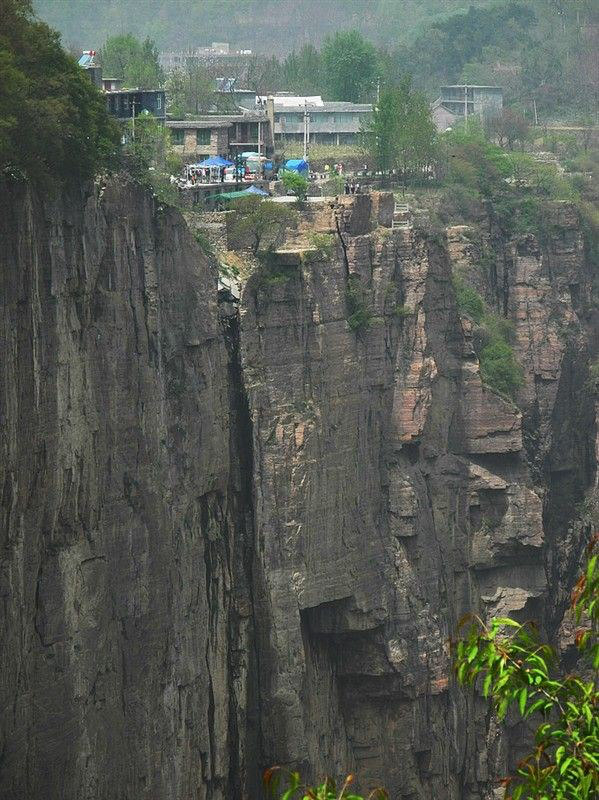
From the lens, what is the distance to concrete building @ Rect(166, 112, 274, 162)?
2566 inches

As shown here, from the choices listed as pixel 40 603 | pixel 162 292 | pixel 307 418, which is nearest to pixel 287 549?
pixel 307 418

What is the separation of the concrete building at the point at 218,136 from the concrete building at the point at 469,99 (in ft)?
136

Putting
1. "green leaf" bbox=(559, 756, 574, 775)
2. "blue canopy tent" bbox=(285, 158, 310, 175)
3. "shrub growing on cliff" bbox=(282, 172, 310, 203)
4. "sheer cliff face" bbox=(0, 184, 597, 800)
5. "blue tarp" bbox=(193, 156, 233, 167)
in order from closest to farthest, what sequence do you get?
"green leaf" bbox=(559, 756, 574, 775), "sheer cliff face" bbox=(0, 184, 597, 800), "shrub growing on cliff" bbox=(282, 172, 310, 203), "blue tarp" bbox=(193, 156, 233, 167), "blue canopy tent" bbox=(285, 158, 310, 175)

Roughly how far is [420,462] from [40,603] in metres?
17.5

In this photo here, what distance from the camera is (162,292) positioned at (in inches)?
1805

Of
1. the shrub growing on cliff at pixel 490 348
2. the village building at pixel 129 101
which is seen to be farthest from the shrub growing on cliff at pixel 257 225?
the shrub growing on cliff at pixel 490 348

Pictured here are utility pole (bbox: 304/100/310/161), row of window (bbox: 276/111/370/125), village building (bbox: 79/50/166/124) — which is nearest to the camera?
village building (bbox: 79/50/166/124)

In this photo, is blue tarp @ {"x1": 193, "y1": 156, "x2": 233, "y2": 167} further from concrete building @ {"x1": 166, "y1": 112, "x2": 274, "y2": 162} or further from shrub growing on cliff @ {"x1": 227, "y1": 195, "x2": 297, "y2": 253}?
shrub growing on cliff @ {"x1": 227, "y1": 195, "x2": 297, "y2": 253}

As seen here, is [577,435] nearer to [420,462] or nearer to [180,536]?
[420,462]

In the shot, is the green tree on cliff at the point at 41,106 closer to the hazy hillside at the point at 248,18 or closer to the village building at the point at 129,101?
the village building at the point at 129,101

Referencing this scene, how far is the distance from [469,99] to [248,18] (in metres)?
60.0

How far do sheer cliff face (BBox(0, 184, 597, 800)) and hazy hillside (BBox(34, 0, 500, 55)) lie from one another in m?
96.6

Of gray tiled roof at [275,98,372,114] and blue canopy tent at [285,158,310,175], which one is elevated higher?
gray tiled roof at [275,98,372,114]

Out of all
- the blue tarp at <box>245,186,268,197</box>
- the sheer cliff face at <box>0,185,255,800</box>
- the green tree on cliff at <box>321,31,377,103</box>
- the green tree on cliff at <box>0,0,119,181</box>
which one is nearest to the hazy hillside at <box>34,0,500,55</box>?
the green tree on cliff at <box>321,31,377,103</box>
